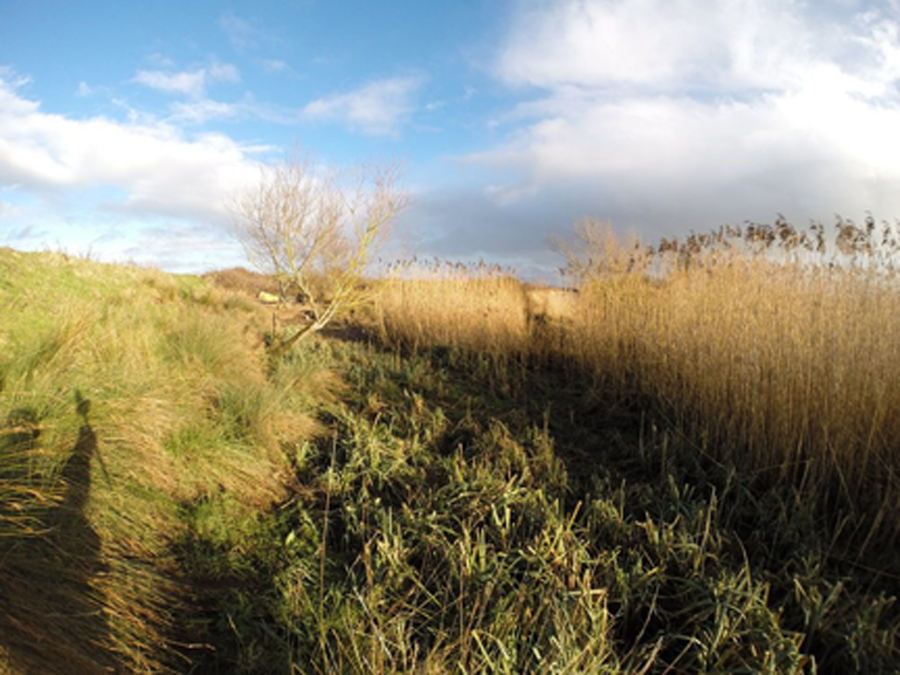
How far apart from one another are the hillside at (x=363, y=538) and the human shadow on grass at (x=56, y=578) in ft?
0.03

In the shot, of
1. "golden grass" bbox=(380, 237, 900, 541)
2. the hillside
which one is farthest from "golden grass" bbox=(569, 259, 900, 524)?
the hillside

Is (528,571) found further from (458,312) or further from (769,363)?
(458,312)

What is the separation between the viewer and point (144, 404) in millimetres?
3375

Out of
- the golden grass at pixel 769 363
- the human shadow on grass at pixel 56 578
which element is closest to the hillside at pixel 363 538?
the human shadow on grass at pixel 56 578

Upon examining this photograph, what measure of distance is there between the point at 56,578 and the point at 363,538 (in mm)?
1384

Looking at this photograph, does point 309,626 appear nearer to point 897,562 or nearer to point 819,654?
point 819,654

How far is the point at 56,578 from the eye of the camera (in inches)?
90.1

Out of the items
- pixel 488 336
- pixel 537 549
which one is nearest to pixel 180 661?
pixel 537 549

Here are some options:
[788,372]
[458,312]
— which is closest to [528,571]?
[788,372]

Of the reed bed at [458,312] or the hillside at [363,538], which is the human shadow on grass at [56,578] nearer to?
the hillside at [363,538]

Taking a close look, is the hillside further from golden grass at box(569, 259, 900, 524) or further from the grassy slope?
golden grass at box(569, 259, 900, 524)

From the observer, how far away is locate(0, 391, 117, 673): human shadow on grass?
76.0 inches

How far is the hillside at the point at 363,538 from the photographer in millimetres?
2049

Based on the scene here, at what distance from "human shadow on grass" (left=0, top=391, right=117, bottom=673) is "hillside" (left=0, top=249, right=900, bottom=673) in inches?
0.4
